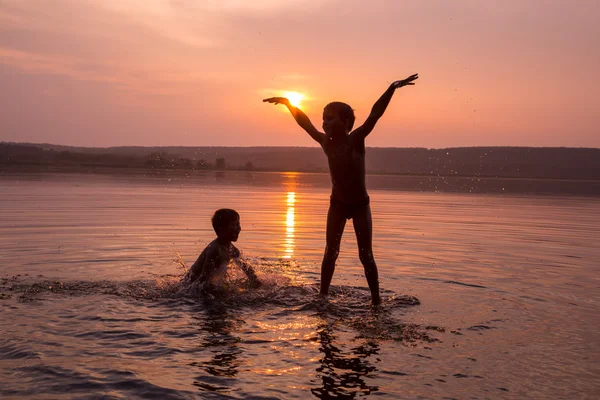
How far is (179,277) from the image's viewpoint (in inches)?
382

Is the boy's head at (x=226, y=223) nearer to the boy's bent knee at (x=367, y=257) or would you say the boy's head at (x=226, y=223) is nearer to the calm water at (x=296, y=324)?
the calm water at (x=296, y=324)

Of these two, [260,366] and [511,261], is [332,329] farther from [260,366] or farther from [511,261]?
[511,261]

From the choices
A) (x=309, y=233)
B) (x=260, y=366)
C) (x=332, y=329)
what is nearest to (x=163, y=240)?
(x=309, y=233)

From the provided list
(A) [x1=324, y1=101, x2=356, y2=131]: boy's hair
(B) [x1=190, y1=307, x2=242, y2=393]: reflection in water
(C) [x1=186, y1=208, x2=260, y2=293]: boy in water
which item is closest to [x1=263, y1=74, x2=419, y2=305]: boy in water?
(A) [x1=324, y1=101, x2=356, y2=131]: boy's hair

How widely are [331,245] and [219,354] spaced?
3.33 metres

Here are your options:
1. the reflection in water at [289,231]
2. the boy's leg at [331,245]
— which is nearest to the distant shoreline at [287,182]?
the reflection in water at [289,231]

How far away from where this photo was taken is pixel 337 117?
26.5 ft

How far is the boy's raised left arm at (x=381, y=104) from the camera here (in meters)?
7.60

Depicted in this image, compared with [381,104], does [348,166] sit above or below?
below

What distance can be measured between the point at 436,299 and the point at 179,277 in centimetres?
418

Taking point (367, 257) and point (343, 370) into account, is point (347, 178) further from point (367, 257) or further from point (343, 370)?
point (343, 370)

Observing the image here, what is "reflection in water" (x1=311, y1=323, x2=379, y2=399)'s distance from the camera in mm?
4766

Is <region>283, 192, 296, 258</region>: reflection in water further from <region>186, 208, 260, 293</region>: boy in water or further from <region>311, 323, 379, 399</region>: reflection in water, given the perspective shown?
<region>311, 323, 379, 399</region>: reflection in water

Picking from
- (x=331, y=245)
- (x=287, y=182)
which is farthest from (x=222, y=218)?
(x=287, y=182)
